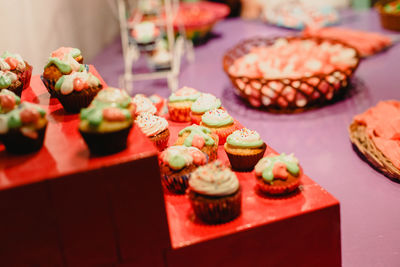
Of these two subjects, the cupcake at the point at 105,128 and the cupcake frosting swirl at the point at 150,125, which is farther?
the cupcake frosting swirl at the point at 150,125

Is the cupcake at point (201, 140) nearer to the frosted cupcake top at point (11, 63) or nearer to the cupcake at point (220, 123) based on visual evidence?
the cupcake at point (220, 123)

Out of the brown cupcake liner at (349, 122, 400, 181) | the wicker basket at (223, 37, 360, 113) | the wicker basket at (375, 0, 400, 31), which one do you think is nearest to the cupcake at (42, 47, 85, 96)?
the brown cupcake liner at (349, 122, 400, 181)

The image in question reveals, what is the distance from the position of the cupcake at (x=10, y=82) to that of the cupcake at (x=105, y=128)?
51 cm

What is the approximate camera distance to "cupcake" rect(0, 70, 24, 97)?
5.27 feet

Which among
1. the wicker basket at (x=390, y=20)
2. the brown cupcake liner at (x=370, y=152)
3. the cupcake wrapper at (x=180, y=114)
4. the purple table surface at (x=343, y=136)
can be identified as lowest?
the purple table surface at (x=343, y=136)

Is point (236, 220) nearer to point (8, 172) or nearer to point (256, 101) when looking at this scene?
point (8, 172)

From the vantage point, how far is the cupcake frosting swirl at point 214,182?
133cm

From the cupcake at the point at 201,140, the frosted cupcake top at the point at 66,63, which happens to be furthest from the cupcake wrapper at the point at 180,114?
the frosted cupcake top at the point at 66,63

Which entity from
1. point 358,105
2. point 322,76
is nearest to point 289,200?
point 322,76

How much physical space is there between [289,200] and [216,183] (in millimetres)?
263

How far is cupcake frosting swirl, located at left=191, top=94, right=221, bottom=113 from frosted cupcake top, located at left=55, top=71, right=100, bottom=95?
0.63 metres

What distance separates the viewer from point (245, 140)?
1.69 metres

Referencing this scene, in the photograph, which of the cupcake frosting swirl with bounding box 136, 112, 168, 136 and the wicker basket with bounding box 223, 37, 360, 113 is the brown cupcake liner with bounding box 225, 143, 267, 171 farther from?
the wicker basket with bounding box 223, 37, 360, 113

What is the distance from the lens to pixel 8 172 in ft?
3.95
